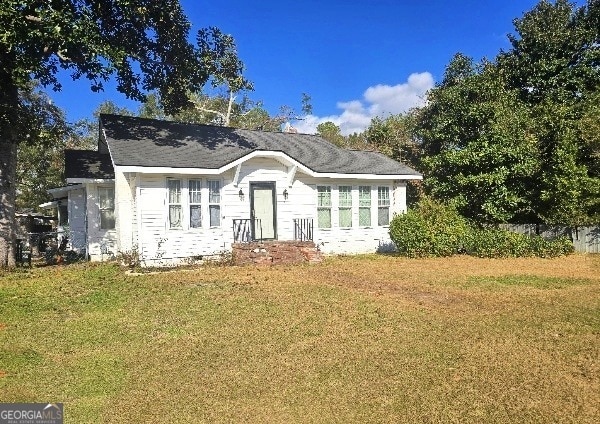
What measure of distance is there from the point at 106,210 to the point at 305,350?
42.6ft

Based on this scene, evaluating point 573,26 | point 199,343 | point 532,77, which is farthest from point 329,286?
point 573,26

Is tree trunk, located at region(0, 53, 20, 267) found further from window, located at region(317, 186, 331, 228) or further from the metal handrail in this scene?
window, located at region(317, 186, 331, 228)

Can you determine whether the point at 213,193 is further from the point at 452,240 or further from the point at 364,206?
the point at 452,240

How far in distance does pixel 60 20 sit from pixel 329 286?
10252 mm

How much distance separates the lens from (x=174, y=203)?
14695 millimetres

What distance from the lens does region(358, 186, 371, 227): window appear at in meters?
18.6

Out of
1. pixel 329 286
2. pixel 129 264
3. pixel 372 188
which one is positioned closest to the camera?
pixel 329 286

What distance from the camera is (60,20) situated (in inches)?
484

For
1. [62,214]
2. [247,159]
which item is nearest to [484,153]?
[247,159]

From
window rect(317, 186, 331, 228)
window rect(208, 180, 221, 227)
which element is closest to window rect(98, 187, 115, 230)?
window rect(208, 180, 221, 227)

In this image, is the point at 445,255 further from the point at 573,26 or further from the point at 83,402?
the point at 573,26

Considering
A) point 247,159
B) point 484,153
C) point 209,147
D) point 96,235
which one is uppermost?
point 209,147

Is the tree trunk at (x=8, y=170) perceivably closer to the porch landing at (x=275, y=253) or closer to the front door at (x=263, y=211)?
the porch landing at (x=275, y=253)

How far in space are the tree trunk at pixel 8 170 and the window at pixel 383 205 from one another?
13358 mm
